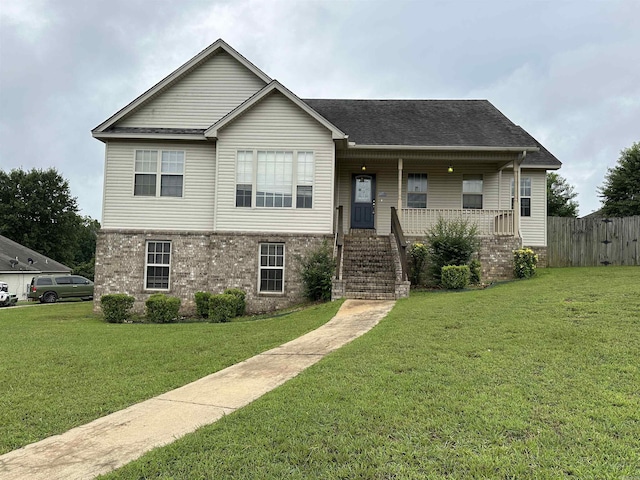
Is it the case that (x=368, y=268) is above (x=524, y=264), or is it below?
below

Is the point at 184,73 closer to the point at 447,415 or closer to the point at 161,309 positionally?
the point at 161,309

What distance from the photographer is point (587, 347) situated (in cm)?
580

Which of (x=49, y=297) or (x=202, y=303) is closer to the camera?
(x=202, y=303)

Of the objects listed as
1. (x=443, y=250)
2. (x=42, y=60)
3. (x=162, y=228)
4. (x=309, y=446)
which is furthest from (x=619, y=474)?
(x=42, y=60)

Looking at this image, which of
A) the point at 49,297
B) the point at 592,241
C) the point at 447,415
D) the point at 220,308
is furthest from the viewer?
the point at 49,297

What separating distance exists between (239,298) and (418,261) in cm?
609

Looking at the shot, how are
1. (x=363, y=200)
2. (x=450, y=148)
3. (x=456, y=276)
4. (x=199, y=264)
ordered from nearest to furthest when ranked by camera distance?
(x=456, y=276)
(x=199, y=264)
(x=450, y=148)
(x=363, y=200)

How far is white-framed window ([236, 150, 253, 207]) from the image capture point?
1376cm

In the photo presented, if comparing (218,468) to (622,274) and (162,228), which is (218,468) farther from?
(622,274)

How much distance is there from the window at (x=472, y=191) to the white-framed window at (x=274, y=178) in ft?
21.5

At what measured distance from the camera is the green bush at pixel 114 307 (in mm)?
12492

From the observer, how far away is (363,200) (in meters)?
16.5

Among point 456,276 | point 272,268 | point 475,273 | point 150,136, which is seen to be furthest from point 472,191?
point 150,136

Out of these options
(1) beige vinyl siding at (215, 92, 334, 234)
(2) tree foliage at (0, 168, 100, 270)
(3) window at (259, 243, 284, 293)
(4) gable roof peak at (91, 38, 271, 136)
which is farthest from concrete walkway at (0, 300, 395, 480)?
(2) tree foliage at (0, 168, 100, 270)
